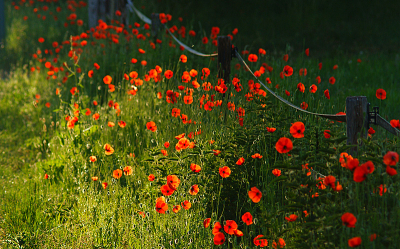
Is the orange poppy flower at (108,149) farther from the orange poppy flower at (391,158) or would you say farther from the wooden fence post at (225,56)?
the orange poppy flower at (391,158)

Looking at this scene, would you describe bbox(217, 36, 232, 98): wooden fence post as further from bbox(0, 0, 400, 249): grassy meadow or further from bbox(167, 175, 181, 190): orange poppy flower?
bbox(167, 175, 181, 190): orange poppy flower

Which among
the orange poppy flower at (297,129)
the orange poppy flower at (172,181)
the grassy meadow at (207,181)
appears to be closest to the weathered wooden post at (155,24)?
the grassy meadow at (207,181)

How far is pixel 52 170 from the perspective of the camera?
3.58m

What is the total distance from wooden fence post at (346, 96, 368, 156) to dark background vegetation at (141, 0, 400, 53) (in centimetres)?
730

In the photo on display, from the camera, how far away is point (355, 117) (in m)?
2.28

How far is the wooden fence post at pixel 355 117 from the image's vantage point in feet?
7.41

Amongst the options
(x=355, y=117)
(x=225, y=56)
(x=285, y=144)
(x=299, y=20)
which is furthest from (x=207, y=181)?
(x=299, y=20)

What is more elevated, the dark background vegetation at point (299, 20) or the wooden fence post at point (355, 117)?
the dark background vegetation at point (299, 20)

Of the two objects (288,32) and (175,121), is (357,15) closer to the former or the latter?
(288,32)

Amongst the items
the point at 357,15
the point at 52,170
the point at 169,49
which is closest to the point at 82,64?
the point at 169,49

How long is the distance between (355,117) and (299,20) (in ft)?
28.3

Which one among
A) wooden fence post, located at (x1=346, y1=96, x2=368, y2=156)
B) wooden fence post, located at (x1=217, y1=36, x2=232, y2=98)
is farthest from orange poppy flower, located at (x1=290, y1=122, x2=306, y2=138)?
wooden fence post, located at (x1=217, y1=36, x2=232, y2=98)

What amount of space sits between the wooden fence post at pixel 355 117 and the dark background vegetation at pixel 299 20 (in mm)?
7296

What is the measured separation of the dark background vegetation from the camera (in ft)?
31.6
